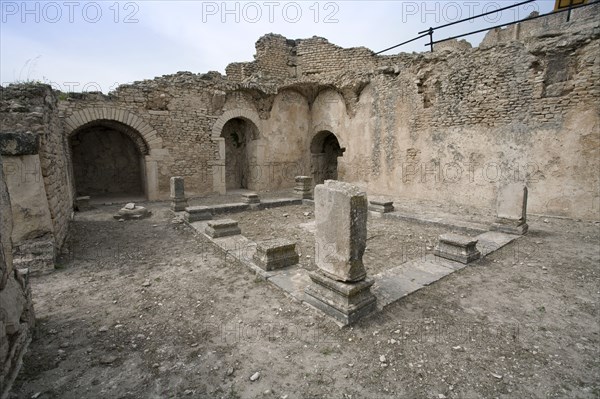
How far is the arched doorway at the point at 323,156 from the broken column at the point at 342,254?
10.8 metres

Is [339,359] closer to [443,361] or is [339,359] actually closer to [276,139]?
[443,361]

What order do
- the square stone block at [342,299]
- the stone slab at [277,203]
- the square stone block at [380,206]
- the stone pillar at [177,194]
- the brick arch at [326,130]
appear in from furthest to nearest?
the brick arch at [326,130], the stone slab at [277,203], the stone pillar at [177,194], the square stone block at [380,206], the square stone block at [342,299]

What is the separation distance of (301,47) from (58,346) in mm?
15365

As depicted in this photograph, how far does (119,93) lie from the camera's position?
10141mm

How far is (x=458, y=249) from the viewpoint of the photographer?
15.9 ft

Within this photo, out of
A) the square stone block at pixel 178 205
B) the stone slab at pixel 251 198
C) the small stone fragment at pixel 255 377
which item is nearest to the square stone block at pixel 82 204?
the square stone block at pixel 178 205

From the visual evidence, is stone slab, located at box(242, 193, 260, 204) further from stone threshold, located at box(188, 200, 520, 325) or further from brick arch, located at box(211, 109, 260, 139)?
brick arch, located at box(211, 109, 260, 139)

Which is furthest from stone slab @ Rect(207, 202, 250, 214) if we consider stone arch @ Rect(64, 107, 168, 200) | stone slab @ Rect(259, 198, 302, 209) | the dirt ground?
stone arch @ Rect(64, 107, 168, 200)

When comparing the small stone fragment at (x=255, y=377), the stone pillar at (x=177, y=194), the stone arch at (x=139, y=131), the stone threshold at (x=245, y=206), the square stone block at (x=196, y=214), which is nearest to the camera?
the small stone fragment at (x=255, y=377)

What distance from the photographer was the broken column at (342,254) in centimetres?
320

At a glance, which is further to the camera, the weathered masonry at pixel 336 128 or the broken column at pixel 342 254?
the weathered masonry at pixel 336 128

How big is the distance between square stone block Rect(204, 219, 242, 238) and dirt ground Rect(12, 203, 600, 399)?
4.04 ft

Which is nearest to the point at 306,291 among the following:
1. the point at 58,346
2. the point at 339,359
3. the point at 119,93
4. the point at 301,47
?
the point at 339,359

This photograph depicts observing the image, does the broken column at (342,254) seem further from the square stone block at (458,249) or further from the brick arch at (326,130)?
the brick arch at (326,130)
